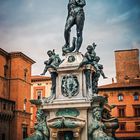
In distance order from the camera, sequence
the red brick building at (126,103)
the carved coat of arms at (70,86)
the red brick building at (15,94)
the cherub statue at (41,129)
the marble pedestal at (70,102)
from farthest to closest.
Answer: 1. the red brick building at (126,103)
2. the red brick building at (15,94)
3. the carved coat of arms at (70,86)
4. the cherub statue at (41,129)
5. the marble pedestal at (70,102)

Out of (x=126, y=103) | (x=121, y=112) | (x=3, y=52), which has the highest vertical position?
(x=3, y=52)

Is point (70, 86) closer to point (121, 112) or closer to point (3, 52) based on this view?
point (3, 52)

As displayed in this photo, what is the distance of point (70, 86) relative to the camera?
1367 centimetres

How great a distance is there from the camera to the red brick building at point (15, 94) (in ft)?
160

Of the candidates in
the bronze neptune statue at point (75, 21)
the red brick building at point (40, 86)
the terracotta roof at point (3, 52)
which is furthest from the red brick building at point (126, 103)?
the bronze neptune statue at point (75, 21)

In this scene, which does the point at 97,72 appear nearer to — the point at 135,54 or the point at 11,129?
the point at 11,129

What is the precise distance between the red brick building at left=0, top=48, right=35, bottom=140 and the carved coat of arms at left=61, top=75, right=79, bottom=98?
34618 millimetres

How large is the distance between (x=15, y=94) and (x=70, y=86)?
39.0 meters

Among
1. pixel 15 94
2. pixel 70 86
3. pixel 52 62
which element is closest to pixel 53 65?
pixel 52 62

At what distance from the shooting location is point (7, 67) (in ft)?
174

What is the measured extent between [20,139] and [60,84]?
3741 centimetres

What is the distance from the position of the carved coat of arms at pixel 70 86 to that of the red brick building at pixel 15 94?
34618 millimetres

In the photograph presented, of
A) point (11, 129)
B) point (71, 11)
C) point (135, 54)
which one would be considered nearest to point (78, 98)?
point (71, 11)

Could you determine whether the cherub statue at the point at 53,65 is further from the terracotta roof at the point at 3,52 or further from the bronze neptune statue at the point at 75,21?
the terracotta roof at the point at 3,52
